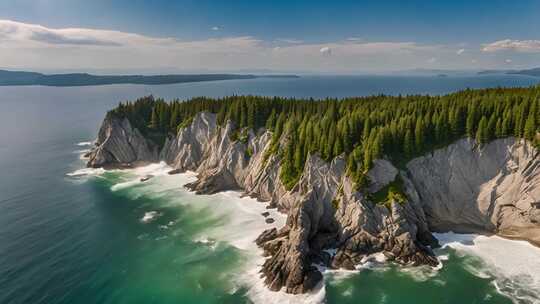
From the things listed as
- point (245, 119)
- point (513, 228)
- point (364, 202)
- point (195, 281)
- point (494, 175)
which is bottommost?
point (195, 281)

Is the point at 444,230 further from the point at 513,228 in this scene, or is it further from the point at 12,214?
the point at 12,214

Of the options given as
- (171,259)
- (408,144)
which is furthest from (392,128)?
(171,259)

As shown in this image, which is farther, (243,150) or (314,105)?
(314,105)

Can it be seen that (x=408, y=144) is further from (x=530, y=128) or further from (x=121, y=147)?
(x=121, y=147)

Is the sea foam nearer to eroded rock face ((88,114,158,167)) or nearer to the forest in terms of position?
the forest

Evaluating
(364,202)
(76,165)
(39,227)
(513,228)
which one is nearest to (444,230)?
(513,228)

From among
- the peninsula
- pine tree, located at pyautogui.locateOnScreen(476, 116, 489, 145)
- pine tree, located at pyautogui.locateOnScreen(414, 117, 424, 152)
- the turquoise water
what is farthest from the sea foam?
pine tree, located at pyautogui.locateOnScreen(476, 116, 489, 145)
